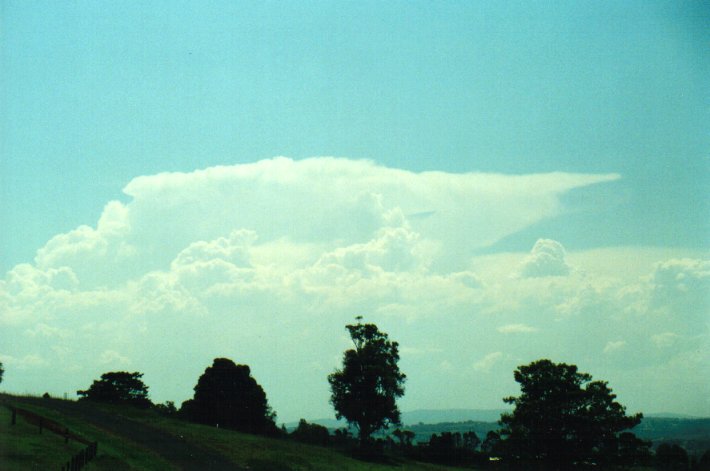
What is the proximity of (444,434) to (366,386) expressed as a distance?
31276mm

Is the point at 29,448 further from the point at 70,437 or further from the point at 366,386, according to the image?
the point at 366,386

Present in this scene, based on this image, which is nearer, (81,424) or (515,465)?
(81,424)

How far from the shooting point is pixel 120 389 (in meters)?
101

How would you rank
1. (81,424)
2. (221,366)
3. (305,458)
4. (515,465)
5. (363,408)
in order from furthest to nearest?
(221,366) → (363,408) → (515,465) → (305,458) → (81,424)

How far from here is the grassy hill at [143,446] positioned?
36625mm

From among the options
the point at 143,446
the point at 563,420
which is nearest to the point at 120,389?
the point at 143,446

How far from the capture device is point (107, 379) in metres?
101

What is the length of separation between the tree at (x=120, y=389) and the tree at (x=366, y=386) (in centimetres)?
3690

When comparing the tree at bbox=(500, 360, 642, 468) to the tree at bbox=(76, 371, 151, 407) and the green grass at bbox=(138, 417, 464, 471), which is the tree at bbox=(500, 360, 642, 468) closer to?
the green grass at bbox=(138, 417, 464, 471)

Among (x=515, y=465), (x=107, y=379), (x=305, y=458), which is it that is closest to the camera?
(x=305, y=458)

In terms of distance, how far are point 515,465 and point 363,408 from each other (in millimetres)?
23420

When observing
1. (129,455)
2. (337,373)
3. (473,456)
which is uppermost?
(337,373)

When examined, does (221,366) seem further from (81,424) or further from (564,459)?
(564,459)

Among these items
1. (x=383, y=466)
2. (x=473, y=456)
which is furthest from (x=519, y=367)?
(x=473, y=456)
